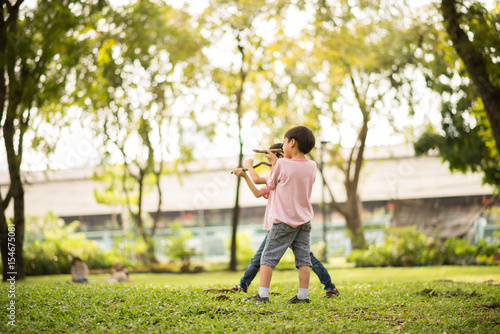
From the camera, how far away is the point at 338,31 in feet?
55.2

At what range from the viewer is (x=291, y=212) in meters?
4.84

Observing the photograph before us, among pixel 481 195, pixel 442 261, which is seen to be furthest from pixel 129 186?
pixel 481 195

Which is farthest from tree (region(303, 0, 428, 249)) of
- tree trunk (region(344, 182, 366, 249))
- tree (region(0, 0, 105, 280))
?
tree (region(0, 0, 105, 280))

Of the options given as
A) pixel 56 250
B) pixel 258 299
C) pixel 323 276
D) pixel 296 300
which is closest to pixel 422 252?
pixel 323 276

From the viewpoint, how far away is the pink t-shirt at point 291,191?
484 centimetres

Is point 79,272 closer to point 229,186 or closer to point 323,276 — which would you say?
point 323,276

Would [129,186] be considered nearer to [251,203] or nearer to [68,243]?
[68,243]

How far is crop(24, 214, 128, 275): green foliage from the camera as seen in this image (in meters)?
16.2

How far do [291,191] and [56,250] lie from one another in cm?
1383

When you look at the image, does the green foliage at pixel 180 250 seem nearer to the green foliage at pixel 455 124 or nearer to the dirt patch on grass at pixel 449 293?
the green foliage at pixel 455 124

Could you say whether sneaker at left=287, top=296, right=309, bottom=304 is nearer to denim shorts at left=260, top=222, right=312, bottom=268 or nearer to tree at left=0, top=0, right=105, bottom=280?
denim shorts at left=260, top=222, right=312, bottom=268

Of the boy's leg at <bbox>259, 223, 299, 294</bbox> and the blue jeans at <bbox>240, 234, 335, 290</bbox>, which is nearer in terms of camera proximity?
the boy's leg at <bbox>259, 223, 299, 294</bbox>

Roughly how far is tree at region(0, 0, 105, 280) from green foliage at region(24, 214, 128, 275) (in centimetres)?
414

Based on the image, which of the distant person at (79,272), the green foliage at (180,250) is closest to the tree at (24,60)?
the distant person at (79,272)
